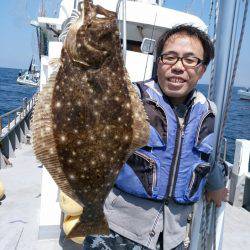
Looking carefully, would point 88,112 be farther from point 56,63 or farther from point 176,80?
point 176,80

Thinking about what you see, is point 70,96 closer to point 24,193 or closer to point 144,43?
point 144,43

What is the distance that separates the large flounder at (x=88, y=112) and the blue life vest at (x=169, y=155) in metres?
0.48

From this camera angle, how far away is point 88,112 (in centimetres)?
191

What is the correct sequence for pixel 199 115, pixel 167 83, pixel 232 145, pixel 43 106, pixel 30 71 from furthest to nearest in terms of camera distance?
pixel 30 71 < pixel 232 145 < pixel 199 115 < pixel 167 83 < pixel 43 106

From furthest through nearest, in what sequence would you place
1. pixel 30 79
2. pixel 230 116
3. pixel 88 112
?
pixel 30 79 → pixel 230 116 → pixel 88 112

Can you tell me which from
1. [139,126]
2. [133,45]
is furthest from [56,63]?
[133,45]

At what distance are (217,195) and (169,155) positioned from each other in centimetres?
54

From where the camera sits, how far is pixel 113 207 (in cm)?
257

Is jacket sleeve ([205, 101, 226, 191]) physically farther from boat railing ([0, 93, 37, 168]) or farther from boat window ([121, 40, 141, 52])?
boat railing ([0, 93, 37, 168])

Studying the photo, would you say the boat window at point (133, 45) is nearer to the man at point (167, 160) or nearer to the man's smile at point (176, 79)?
the man at point (167, 160)

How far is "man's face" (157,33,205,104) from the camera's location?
238cm

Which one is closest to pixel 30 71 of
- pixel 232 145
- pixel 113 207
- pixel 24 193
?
pixel 232 145

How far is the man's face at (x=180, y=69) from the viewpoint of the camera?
2385mm

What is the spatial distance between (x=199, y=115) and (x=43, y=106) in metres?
1.17
